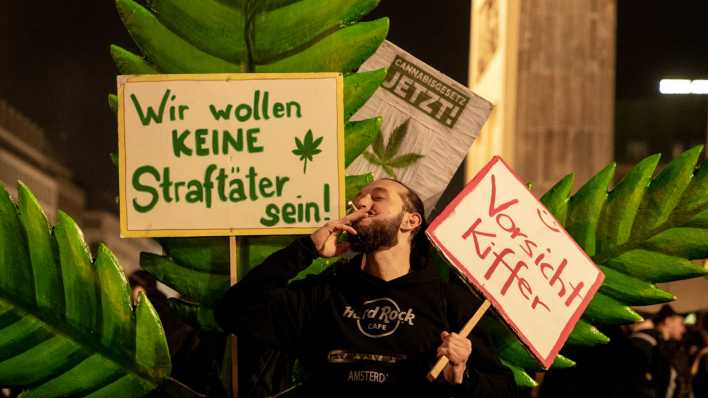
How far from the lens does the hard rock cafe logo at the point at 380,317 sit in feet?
11.8

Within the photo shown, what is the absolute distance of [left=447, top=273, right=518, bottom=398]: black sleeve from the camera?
347cm

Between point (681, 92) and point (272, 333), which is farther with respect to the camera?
point (681, 92)

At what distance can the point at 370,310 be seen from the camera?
362 cm

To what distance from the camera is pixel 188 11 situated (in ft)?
13.9

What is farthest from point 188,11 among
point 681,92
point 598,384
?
point 681,92

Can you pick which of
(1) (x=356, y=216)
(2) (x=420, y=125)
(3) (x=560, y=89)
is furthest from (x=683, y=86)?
(1) (x=356, y=216)

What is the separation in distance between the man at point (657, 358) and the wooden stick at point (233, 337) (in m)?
3.94

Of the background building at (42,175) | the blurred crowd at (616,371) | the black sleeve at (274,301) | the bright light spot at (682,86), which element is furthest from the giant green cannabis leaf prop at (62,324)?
the background building at (42,175)

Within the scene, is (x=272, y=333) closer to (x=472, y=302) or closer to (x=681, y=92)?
(x=472, y=302)

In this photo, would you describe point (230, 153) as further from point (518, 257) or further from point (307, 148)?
point (518, 257)

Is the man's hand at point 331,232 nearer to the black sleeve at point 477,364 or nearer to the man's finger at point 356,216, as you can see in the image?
the man's finger at point 356,216

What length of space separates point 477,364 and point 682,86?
1012cm

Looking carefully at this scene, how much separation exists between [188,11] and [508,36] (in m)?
12.3

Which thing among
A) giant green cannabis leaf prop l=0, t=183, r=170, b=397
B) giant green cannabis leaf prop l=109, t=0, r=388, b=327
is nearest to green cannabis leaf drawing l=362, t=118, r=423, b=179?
giant green cannabis leaf prop l=109, t=0, r=388, b=327
